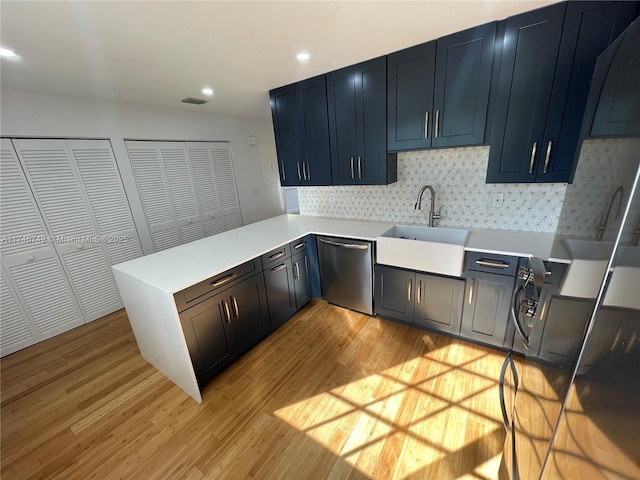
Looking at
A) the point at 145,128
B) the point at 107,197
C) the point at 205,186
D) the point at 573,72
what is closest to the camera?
the point at 573,72

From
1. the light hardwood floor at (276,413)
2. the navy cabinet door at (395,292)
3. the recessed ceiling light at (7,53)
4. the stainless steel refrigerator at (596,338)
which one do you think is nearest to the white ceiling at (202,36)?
the recessed ceiling light at (7,53)

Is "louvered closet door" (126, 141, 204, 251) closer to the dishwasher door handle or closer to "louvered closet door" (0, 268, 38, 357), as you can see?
"louvered closet door" (0, 268, 38, 357)

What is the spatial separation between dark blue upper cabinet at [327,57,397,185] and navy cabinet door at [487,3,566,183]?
80cm

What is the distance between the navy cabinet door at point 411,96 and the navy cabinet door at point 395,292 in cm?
109

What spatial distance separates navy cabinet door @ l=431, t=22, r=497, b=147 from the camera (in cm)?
169

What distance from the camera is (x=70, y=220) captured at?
2600mm

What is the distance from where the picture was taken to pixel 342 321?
8.36 ft

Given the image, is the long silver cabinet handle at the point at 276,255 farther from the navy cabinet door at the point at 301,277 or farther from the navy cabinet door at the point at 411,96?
the navy cabinet door at the point at 411,96

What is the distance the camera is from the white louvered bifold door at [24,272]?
2.26 meters

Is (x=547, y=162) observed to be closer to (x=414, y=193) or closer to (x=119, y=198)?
(x=414, y=193)

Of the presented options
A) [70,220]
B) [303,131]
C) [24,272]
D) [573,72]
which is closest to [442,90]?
[573,72]

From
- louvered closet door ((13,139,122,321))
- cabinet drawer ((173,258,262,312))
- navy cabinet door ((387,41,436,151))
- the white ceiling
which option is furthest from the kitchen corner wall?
louvered closet door ((13,139,122,321))

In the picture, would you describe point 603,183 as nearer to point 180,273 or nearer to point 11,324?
point 180,273

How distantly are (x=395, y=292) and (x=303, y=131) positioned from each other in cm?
185
